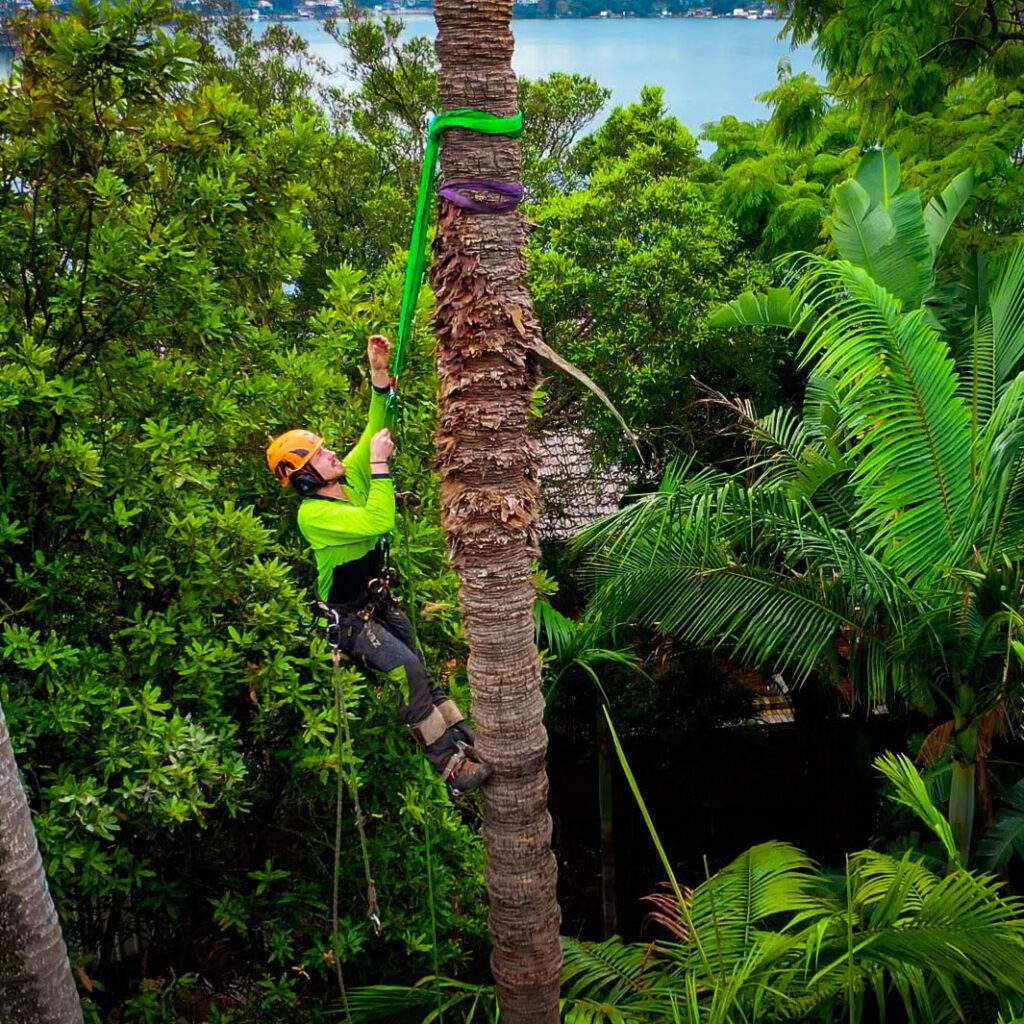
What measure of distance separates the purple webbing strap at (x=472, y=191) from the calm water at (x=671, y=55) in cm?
6169

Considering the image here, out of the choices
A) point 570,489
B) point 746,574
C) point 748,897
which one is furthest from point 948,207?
point 748,897

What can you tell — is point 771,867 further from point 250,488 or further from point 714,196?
point 714,196

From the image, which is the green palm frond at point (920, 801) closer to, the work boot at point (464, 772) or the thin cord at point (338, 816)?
the work boot at point (464, 772)

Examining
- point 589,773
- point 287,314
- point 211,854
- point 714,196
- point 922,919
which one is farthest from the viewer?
point 714,196

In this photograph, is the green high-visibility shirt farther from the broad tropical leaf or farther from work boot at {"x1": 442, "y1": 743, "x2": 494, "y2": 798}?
the broad tropical leaf

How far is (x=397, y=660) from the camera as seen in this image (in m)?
4.98

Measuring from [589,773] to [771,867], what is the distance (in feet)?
18.2

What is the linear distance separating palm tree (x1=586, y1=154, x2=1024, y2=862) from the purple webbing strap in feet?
9.15

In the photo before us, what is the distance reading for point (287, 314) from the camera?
6.30 metres

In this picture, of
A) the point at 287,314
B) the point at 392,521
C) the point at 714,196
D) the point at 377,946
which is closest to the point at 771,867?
the point at 377,946

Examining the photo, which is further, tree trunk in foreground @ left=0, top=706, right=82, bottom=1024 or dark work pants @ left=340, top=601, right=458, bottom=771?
dark work pants @ left=340, top=601, right=458, bottom=771

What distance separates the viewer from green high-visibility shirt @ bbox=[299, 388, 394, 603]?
4.47m

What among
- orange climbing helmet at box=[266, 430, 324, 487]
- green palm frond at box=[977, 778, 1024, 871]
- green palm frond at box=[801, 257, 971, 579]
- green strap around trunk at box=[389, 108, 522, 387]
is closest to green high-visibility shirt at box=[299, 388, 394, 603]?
orange climbing helmet at box=[266, 430, 324, 487]

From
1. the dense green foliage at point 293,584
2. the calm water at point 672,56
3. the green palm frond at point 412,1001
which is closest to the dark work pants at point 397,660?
the dense green foliage at point 293,584
